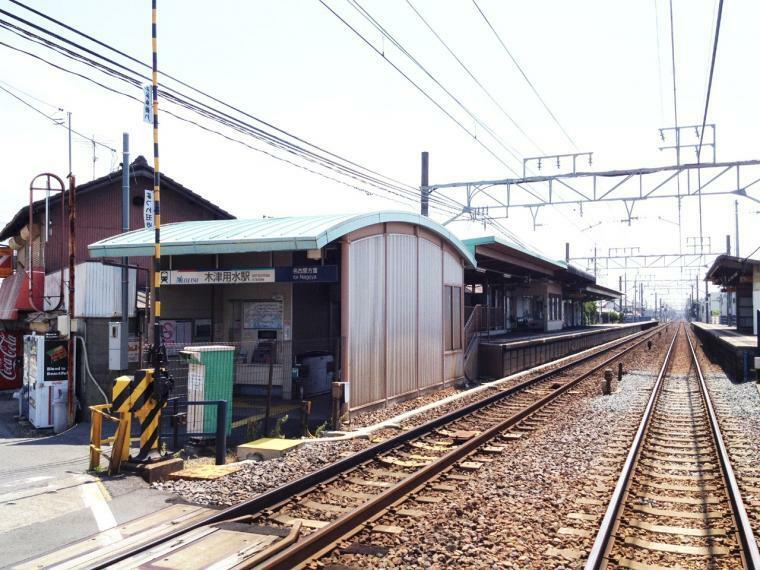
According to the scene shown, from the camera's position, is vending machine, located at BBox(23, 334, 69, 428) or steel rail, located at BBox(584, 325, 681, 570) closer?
steel rail, located at BBox(584, 325, 681, 570)

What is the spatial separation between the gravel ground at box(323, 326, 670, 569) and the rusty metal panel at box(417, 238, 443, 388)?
15.8ft

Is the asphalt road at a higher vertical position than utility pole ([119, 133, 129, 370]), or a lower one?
lower

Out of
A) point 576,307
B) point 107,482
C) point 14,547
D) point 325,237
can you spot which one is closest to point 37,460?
point 107,482

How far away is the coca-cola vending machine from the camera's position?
65.9 ft

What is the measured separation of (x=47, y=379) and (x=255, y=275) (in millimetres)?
4825

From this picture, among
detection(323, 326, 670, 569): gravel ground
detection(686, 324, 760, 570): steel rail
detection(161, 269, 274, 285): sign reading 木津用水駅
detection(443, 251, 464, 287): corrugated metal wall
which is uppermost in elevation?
detection(443, 251, 464, 287): corrugated metal wall

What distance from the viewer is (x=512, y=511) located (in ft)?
22.9

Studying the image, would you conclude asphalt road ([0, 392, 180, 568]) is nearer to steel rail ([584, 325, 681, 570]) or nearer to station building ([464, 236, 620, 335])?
steel rail ([584, 325, 681, 570])


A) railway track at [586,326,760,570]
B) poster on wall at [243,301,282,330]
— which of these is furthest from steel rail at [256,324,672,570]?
poster on wall at [243,301,282,330]

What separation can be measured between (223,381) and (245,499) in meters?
3.84

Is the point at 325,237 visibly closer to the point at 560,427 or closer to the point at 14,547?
the point at 560,427

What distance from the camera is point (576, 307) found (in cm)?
6838

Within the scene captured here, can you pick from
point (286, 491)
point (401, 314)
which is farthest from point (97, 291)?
point (286, 491)

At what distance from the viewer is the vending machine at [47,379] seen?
515 inches
